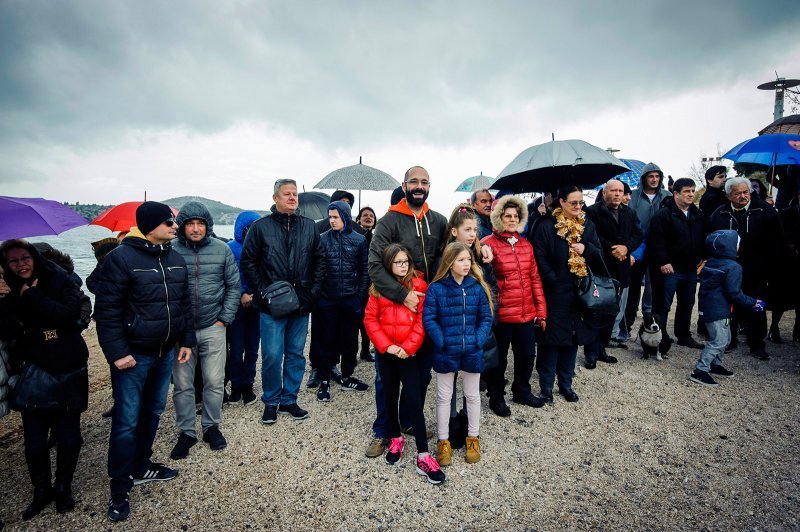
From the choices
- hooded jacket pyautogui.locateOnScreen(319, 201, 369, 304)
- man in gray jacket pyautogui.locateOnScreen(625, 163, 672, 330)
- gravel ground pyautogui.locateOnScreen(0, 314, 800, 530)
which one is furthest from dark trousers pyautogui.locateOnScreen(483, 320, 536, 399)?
man in gray jacket pyautogui.locateOnScreen(625, 163, 672, 330)

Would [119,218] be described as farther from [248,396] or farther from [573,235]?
[573,235]

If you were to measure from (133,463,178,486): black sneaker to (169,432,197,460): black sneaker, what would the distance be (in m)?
0.23

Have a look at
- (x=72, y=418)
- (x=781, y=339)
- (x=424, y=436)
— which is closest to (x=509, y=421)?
(x=424, y=436)

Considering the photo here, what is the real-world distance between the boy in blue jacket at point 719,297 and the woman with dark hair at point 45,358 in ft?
22.1

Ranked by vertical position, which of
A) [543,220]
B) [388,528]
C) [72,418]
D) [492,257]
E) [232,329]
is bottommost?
[388,528]

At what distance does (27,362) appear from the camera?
289 cm

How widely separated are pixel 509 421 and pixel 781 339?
5760 mm

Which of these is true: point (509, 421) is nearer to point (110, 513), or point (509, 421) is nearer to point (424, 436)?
point (424, 436)

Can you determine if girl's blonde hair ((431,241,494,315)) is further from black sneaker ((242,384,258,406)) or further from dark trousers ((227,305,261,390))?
black sneaker ((242,384,258,406))

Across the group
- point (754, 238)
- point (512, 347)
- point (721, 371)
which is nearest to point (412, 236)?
point (512, 347)

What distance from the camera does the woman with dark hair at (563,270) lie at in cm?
431

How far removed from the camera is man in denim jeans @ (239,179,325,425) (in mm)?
4172

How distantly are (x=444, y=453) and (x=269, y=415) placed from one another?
6.74 feet

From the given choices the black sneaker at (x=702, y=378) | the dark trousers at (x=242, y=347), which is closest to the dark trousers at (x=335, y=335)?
the dark trousers at (x=242, y=347)
